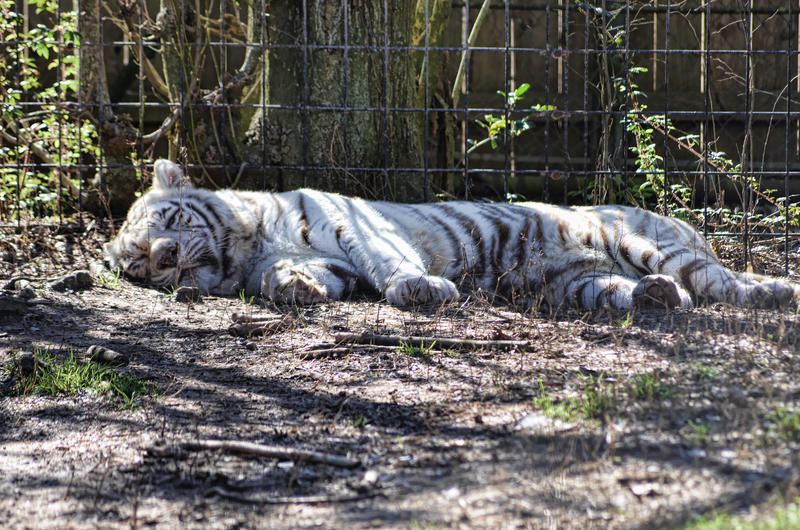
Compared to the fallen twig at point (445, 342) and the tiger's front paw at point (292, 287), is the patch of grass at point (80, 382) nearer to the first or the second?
the fallen twig at point (445, 342)

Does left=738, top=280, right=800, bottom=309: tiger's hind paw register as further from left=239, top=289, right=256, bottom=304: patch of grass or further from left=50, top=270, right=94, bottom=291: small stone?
left=50, top=270, right=94, bottom=291: small stone

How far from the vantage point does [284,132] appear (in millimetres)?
4766

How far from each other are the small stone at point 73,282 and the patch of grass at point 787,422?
308cm

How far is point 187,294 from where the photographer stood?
375 cm

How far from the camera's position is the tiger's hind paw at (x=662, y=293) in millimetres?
3178

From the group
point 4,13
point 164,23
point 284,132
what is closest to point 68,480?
point 284,132

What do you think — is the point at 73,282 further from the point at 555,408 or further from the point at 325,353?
the point at 555,408

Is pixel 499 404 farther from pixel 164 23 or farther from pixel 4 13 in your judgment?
pixel 4 13

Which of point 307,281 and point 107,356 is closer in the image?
point 107,356

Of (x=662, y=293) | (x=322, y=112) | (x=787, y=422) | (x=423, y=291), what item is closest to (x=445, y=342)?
(x=423, y=291)

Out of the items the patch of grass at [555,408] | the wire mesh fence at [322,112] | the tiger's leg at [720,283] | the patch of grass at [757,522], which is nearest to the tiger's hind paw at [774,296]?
the tiger's leg at [720,283]

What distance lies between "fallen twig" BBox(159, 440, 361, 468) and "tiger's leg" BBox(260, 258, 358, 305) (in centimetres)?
151

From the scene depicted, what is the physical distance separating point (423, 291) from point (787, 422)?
5.91ft

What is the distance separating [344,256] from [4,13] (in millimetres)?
2763
